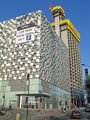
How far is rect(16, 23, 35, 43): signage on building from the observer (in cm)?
5909

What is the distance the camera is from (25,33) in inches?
2363

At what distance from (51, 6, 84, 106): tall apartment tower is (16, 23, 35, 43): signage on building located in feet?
181

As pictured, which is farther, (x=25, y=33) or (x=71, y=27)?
(x=71, y=27)

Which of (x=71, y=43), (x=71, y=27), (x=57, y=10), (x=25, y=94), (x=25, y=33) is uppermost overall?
(x=57, y=10)

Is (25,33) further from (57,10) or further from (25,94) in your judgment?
(57,10)

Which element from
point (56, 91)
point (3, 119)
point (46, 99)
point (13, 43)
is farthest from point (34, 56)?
point (3, 119)

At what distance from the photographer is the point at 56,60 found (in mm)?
73375

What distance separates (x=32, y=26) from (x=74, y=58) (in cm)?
6405

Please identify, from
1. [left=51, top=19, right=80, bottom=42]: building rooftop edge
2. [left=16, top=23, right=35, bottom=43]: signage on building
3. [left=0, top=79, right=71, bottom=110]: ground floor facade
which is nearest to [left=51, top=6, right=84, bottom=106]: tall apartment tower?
[left=51, top=19, right=80, bottom=42]: building rooftop edge

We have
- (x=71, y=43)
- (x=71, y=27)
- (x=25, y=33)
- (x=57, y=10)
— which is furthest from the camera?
(x=57, y=10)

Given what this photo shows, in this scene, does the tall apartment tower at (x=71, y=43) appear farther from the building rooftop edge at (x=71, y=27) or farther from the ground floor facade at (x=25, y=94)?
the ground floor facade at (x=25, y=94)

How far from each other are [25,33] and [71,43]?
63074 millimetres

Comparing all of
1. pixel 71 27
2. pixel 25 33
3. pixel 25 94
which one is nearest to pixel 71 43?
pixel 71 27

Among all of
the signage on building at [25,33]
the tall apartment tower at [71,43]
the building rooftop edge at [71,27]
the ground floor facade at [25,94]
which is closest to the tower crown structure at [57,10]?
the tall apartment tower at [71,43]
